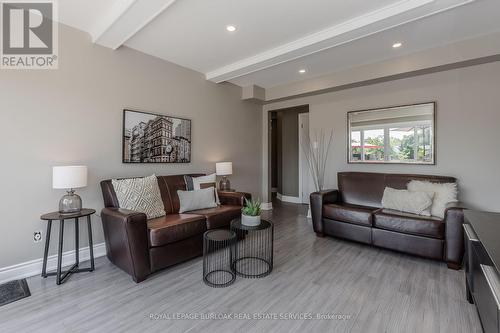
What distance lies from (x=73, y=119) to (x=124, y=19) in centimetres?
122

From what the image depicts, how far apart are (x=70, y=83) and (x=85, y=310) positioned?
2.29 meters

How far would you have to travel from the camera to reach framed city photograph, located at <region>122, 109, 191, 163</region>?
311 cm

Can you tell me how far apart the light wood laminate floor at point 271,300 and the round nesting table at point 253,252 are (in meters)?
0.15

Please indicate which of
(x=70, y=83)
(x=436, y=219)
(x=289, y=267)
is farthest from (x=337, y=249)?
(x=70, y=83)

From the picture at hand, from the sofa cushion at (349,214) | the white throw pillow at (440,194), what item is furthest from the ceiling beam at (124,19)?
the white throw pillow at (440,194)

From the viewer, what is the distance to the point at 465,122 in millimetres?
3197

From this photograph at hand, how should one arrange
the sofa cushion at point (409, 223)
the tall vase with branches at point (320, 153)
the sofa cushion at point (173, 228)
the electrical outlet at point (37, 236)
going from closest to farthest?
the sofa cushion at point (173, 228) → the electrical outlet at point (37, 236) → the sofa cushion at point (409, 223) → the tall vase with branches at point (320, 153)

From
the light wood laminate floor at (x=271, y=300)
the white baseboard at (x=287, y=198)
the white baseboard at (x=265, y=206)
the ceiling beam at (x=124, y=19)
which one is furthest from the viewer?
the white baseboard at (x=287, y=198)

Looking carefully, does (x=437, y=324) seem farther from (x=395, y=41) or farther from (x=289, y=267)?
(x=395, y=41)

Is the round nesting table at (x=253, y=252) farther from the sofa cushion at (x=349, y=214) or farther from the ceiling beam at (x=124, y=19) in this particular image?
the ceiling beam at (x=124, y=19)

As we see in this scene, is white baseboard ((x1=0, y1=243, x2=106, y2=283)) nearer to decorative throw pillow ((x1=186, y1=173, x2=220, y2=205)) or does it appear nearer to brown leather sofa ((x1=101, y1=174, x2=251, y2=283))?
brown leather sofa ((x1=101, y1=174, x2=251, y2=283))

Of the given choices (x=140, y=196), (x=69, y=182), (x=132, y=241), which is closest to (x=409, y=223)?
(x=132, y=241)

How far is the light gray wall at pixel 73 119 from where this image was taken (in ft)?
7.51

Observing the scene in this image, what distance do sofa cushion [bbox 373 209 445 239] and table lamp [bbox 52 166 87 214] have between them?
3.34 metres
